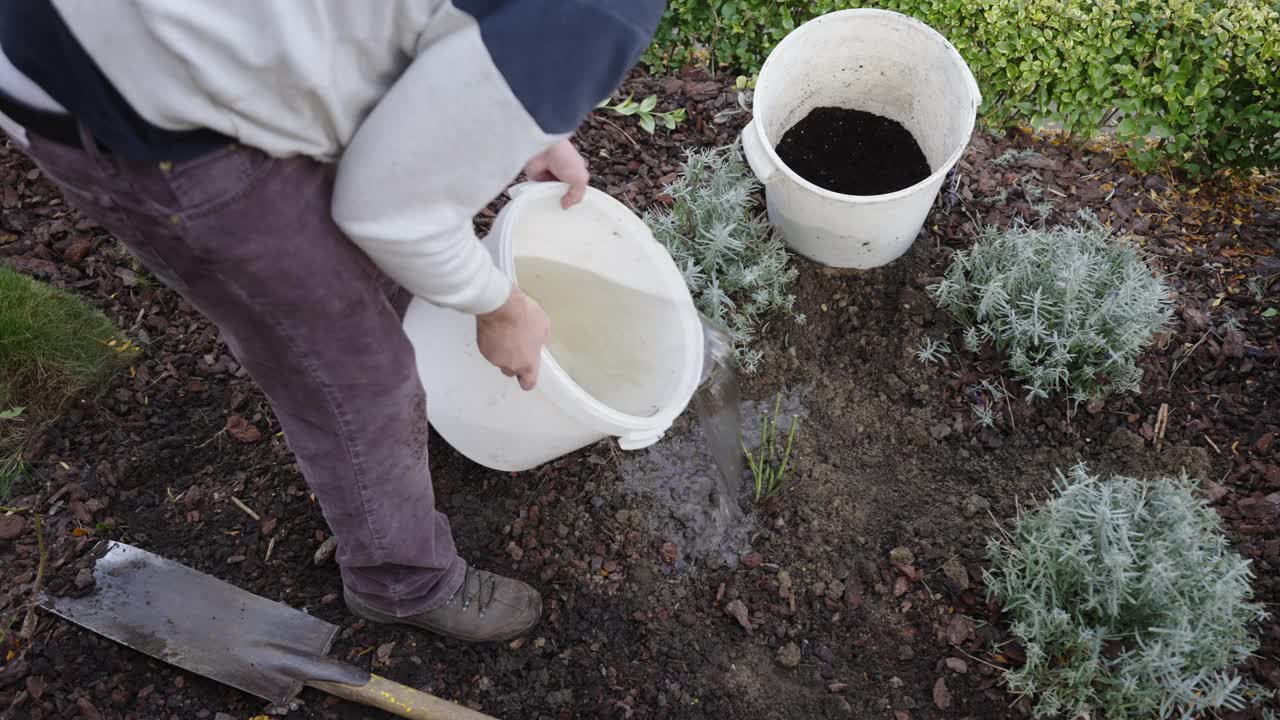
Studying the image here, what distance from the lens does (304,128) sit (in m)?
1.07

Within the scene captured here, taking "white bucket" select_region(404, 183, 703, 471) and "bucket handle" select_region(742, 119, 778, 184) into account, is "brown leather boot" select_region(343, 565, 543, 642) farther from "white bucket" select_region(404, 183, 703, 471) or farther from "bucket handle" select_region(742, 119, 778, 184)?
"bucket handle" select_region(742, 119, 778, 184)

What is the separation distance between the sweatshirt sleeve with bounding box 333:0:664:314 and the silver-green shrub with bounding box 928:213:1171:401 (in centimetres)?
160

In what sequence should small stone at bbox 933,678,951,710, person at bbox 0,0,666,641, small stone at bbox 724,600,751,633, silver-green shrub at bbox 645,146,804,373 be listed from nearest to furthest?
person at bbox 0,0,666,641 < small stone at bbox 933,678,951,710 < small stone at bbox 724,600,751,633 < silver-green shrub at bbox 645,146,804,373

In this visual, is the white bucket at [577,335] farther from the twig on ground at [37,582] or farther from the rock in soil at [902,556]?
the twig on ground at [37,582]

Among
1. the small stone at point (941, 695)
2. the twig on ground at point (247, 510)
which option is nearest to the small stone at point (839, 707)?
the small stone at point (941, 695)

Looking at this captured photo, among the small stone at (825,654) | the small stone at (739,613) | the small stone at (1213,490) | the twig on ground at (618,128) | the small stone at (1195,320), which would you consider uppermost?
the twig on ground at (618,128)

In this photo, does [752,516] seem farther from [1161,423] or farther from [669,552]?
[1161,423]

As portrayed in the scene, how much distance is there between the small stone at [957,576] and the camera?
2084 mm

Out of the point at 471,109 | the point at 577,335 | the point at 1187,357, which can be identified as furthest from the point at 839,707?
the point at 471,109

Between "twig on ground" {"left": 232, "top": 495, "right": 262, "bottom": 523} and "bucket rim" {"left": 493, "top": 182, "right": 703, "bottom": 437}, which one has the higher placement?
"bucket rim" {"left": 493, "top": 182, "right": 703, "bottom": 437}

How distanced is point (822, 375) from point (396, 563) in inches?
50.5

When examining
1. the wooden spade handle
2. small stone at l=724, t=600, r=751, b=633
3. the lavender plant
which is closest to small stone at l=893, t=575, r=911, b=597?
small stone at l=724, t=600, r=751, b=633

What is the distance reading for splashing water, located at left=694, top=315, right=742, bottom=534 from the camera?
2287mm

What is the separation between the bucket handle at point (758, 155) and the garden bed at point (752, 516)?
0.40 meters
